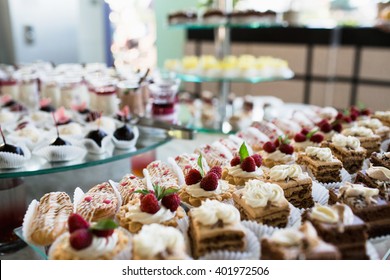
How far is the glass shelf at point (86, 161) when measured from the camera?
2.17 meters

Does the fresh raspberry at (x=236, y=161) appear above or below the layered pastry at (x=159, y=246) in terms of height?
above

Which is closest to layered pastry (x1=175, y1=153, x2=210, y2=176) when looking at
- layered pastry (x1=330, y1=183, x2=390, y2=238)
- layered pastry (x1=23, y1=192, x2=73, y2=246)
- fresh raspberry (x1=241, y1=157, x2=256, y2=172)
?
fresh raspberry (x1=241, y1=157, x2=256, y2=172)

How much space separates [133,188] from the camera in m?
1.85

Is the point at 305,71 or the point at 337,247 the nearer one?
the point at 337,247

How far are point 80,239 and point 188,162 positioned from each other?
0.90 metres

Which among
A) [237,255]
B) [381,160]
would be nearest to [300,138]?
[381,160]

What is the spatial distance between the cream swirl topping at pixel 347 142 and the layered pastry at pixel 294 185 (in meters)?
0.43

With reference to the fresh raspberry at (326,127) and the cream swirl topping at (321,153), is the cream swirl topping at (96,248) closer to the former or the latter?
the cream swirl topping at (321,153)

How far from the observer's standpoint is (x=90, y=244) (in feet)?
4.51

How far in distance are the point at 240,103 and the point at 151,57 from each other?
430cm

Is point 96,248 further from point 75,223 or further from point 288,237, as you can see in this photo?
point 288,237

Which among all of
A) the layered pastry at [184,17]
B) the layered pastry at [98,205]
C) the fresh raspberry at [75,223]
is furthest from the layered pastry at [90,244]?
the layered pastry at [184,17]
